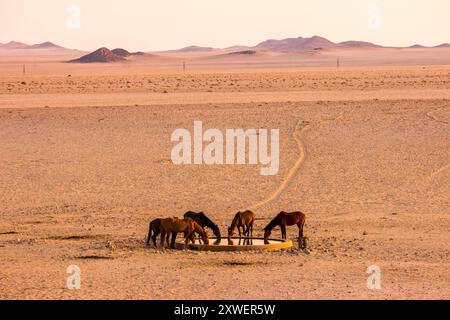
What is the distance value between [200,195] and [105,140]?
845 centimetres

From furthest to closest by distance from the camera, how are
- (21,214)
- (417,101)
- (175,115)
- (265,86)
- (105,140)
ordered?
(265,86), (417,101), (175,115), (105,140), (21,214)

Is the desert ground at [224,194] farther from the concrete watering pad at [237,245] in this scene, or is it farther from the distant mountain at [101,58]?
the distant mountain at [101,58]

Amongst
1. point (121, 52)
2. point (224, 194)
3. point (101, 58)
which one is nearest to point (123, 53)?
point (121, 52)

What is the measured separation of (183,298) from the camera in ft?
41.7

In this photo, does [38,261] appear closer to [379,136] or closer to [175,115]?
[379,136]

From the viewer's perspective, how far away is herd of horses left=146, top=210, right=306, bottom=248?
1547 cm

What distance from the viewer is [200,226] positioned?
15.9 metres

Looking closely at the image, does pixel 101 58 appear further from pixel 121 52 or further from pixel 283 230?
pixel 283 230

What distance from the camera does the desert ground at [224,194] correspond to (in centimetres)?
1375

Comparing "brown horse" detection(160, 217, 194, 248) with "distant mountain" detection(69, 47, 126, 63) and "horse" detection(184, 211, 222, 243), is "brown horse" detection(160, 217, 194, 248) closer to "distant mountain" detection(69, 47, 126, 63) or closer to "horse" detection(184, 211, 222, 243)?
"horse" detection(184, 211, 222, 243)

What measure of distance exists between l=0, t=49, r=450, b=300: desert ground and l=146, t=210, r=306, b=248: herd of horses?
315 mm

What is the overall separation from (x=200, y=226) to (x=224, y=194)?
6.26m

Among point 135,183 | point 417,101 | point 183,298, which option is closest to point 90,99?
point 417,101

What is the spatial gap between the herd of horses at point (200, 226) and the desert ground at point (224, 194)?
315mm
